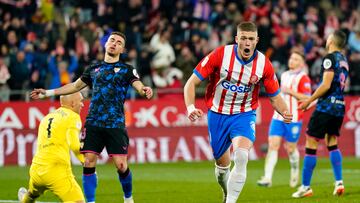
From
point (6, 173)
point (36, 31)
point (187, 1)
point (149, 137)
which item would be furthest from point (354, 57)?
point (6, 173)

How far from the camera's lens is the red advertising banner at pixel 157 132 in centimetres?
2272

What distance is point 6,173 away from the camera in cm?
2038

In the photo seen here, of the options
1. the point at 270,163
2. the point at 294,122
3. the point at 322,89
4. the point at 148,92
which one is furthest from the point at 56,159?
the point at 294,122

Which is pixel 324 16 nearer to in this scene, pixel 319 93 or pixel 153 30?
pixel 153 30

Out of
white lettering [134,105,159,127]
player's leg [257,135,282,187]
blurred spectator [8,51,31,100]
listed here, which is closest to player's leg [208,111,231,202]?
player's leg [257,135,282,187]

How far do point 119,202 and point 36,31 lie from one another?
40.4ft

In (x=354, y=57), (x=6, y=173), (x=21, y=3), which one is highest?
(x=21, y=3)

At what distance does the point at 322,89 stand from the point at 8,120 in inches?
420

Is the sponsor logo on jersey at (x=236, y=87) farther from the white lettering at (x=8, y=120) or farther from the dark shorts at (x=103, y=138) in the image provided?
the white lettering at (x=8, y=120)

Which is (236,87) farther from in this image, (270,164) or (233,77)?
(270,164)

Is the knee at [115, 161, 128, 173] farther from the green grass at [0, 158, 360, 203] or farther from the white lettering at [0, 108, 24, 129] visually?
the white lettering at [0, 108, 24, 129]

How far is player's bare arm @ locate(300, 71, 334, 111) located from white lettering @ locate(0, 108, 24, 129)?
34.0 feet

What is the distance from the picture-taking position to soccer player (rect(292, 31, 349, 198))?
577 inches

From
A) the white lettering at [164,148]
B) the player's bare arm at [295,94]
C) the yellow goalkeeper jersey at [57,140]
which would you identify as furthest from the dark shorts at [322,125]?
the white lettering at [164,148]
